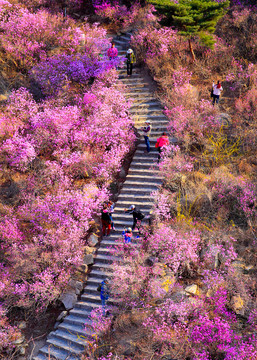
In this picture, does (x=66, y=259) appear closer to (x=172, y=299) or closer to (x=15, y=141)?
(x=172, y=299)

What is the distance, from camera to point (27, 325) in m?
16.6

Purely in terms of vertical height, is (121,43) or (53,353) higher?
(121,43)

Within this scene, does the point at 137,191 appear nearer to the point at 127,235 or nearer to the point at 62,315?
the point at 127,235

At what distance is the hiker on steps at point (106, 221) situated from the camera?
16.9 metres

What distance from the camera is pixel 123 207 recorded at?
18.4m

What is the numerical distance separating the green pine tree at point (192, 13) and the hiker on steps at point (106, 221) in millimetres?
10744

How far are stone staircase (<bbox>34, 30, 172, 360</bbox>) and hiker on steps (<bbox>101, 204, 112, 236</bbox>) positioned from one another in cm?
33

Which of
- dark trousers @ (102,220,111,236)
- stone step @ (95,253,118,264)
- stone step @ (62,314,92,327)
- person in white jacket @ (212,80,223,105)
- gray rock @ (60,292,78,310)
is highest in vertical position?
person in white jacket @ (212,80,223,105)

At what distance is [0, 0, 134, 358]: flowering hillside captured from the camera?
1680 centimetres

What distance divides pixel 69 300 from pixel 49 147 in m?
8.47

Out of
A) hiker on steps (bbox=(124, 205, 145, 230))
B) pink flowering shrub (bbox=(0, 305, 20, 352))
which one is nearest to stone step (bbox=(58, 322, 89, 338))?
pink flowering shrub (bbox=(0, 305, 20, 352))

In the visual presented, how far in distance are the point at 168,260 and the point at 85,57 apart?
1410cm

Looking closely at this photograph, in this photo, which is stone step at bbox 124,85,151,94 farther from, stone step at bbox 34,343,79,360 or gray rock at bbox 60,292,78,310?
stone step at bbox 34,343,79,360

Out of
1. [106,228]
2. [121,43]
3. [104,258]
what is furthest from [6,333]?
[121,43]
